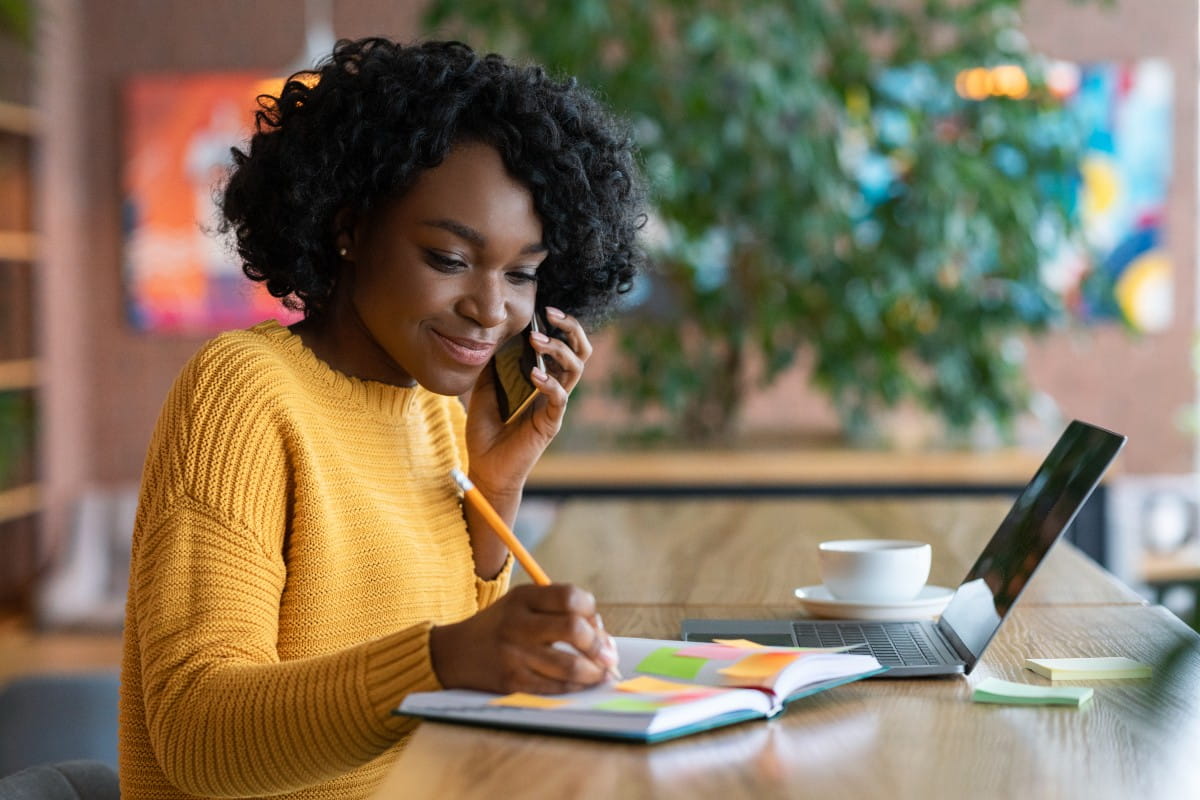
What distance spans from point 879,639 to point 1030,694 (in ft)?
0.82

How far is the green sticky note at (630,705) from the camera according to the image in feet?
2.75

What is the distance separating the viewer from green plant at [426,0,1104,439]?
347 centimetres

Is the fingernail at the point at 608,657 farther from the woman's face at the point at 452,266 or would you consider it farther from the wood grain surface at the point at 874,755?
the woman's face at the point at 452,266

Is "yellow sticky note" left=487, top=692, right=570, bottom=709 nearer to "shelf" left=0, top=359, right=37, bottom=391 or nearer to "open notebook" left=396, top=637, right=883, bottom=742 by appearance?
"open notebook" left=396, top=637, right=883, bottom=742

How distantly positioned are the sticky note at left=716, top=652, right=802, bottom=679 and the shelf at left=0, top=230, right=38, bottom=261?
174 inches

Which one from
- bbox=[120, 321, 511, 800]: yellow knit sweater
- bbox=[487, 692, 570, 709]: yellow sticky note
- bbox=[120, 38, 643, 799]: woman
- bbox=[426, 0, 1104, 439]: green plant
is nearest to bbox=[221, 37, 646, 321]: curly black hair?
bbox=[120, 38, 643, 799]: woman

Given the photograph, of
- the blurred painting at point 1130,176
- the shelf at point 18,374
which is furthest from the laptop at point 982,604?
the shelf at point 18,374

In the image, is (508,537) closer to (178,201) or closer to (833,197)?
(833,197)

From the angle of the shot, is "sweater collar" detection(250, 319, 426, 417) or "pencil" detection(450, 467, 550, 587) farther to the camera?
"sweater collar" detection(250, 319, 426, 417)

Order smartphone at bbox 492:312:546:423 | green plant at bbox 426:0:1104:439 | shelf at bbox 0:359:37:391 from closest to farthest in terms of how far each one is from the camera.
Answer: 1. smartphone at bbox 492:312:546:423
2. green plant at bbox 426:0:1104:439
3. shelf at bbox 0:359:37:391

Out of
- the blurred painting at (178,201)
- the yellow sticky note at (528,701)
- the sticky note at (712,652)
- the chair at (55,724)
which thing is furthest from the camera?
the blurred painting at (178,201)

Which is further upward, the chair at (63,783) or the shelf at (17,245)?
the shelf at (17,245)

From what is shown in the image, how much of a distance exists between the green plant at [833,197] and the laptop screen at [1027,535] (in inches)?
89.1

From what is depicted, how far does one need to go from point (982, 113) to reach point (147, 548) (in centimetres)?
310
